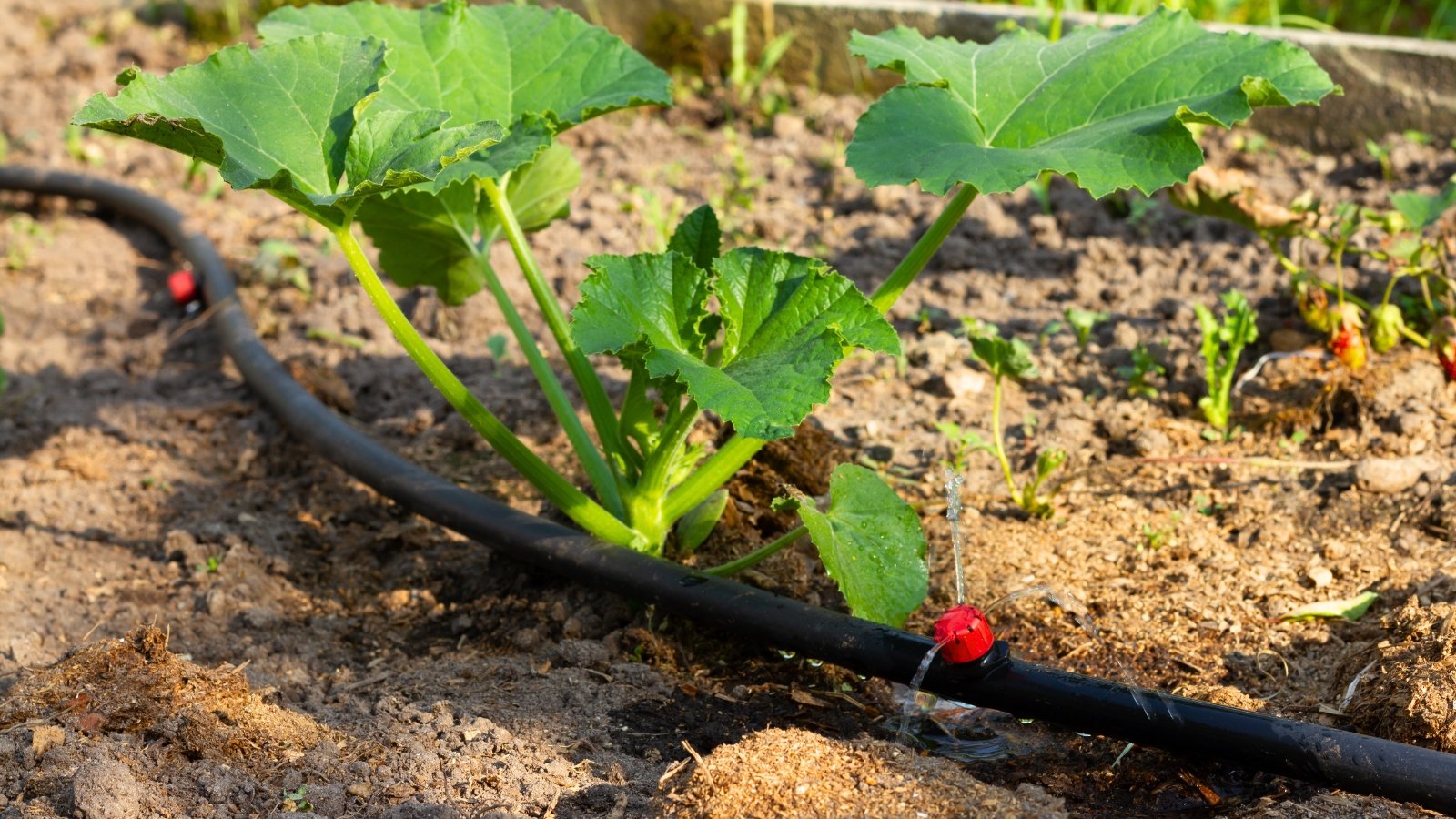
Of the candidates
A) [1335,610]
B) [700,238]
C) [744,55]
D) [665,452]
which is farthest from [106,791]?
[744,55]

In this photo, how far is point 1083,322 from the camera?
3154 mm

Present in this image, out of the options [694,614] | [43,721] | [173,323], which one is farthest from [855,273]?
[43,721]

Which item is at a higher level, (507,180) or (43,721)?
(507,180)

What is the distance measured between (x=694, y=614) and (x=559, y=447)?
861 millimetres

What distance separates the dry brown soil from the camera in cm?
191

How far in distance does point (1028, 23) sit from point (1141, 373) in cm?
167

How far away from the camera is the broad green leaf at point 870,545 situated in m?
2.07

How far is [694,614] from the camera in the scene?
89.9 inches

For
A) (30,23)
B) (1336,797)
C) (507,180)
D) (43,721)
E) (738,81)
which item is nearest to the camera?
(1336,797)

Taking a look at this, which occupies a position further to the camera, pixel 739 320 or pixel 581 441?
pixel 581 441

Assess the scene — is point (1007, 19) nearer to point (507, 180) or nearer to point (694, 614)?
point (507, 180)

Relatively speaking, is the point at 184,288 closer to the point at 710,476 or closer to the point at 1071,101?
the point at 710,476

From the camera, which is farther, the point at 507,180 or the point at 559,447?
the point at 559,447

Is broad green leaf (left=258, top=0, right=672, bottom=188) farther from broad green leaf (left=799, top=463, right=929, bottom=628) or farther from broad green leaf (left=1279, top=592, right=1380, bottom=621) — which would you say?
broad green leaf (left=1279, top=592, right=1380, bottom=621)
